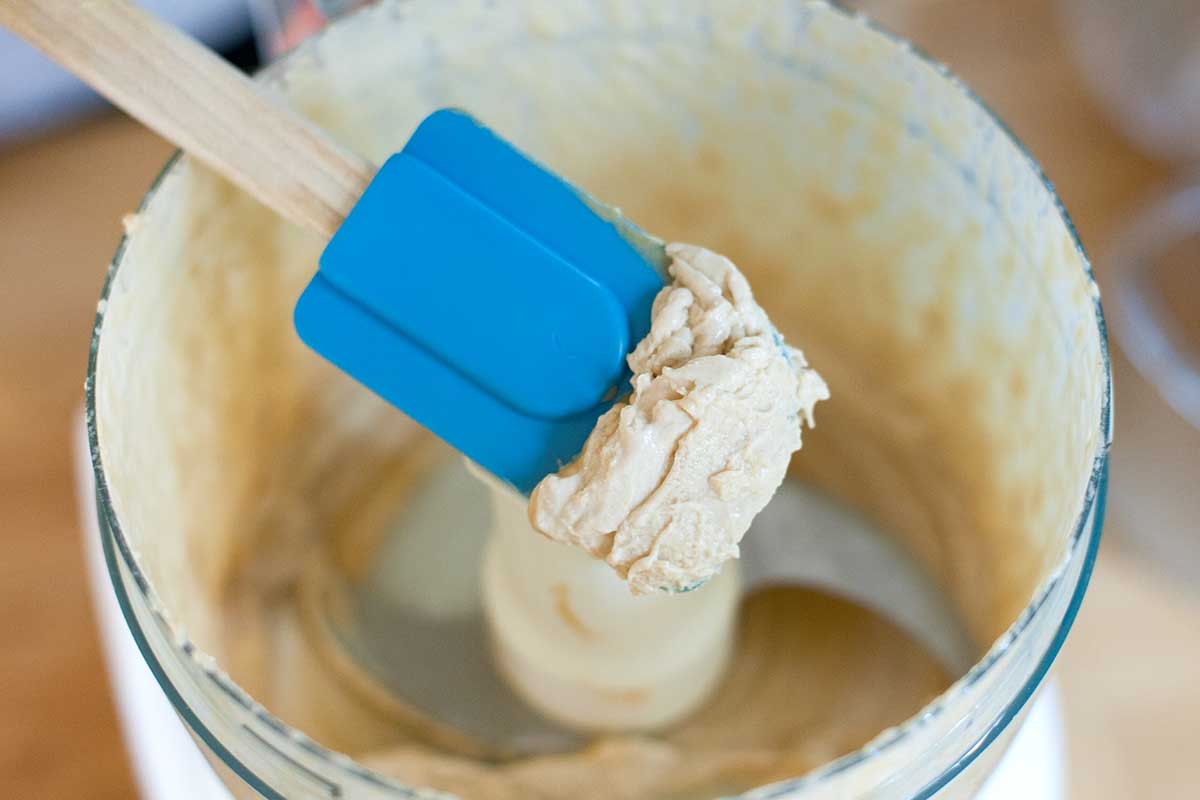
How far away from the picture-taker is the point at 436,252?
340mm

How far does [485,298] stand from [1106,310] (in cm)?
36

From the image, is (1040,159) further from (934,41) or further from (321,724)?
(321,724)

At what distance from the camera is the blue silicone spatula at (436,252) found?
1.11ft

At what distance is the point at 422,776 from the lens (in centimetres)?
44

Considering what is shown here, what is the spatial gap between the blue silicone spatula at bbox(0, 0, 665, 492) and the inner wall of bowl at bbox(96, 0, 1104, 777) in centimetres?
4

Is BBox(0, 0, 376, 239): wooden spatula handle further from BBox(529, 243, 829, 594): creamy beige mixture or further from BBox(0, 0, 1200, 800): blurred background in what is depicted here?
BBox(0, 0, 1200, 800): blurred background

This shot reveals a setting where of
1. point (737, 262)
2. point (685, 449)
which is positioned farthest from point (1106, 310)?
point (685, 449)

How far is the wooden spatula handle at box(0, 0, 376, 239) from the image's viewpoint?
335mm

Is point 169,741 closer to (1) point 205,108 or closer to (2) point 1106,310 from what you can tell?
(1) point 205,108

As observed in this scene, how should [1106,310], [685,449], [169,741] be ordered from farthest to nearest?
1. [1106,310]
2. [169,741]
3. [685,449]

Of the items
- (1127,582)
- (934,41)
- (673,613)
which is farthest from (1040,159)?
(673,613)

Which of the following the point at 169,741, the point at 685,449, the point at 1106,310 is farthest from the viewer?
the point at 1106,310

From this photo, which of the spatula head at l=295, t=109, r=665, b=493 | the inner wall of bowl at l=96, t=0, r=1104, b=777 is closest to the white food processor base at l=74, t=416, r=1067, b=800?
the inner wall of bowl at l=96, t=0, r=1104, b=777

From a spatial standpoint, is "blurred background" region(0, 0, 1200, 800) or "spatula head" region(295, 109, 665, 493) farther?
"blurred background" region(0, 0, 1200, 800)
